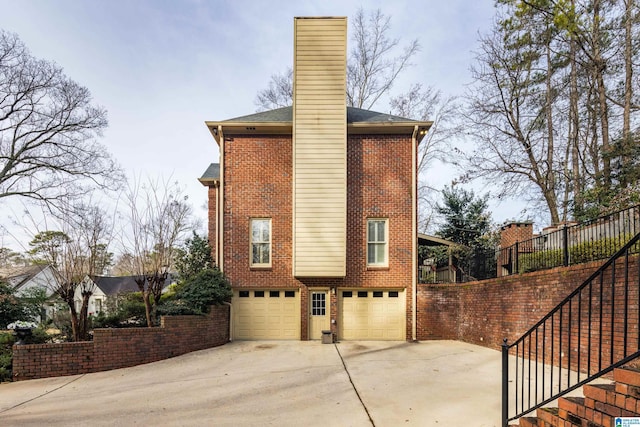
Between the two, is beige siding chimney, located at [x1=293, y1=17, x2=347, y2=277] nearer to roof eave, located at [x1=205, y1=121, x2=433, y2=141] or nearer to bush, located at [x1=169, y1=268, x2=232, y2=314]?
roof eave, located at [x1=205, y1=121, x2=433, y2=141]

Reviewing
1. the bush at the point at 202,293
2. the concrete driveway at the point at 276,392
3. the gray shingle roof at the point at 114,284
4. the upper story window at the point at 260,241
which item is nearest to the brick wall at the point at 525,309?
→ the concrete driveway at the point at 276,392

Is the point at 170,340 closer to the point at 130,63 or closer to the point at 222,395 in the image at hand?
the point at 222,395

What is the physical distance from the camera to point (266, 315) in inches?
481

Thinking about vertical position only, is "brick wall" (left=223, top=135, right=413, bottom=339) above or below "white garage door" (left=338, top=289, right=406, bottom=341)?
above

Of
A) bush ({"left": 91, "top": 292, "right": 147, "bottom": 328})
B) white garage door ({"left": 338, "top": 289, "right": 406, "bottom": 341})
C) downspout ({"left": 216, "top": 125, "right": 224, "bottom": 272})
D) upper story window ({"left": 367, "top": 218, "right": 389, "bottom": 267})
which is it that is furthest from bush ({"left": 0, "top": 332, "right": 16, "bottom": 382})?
upper story window ({"left": 367, "top": 218, "right": 389, "bottom": 267})

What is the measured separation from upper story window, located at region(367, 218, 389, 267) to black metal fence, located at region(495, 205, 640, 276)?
3.52 m

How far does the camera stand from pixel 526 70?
54.2 ft

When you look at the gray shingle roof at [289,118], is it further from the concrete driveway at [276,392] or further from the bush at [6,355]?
the bush at [6,355]

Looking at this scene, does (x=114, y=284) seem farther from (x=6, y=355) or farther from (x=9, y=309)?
(x=6, y=355)

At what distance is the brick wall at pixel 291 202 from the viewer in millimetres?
12250

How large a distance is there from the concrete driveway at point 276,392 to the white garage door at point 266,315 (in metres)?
2.28

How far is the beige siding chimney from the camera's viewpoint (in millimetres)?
11688

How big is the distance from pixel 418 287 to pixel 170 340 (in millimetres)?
7740

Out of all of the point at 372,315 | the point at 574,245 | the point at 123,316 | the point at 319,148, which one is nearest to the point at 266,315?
the point at 372,315
